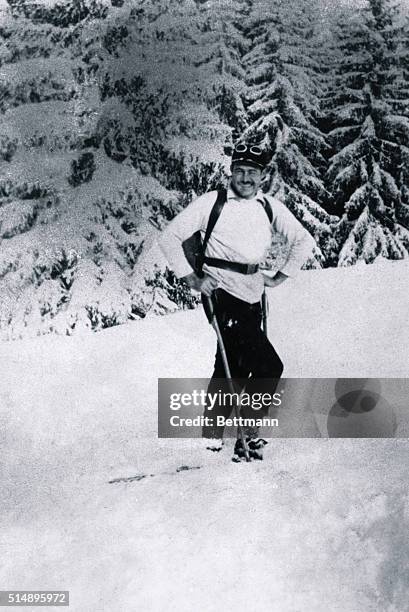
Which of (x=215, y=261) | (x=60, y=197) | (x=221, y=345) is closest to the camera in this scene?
(x=215, y=261)

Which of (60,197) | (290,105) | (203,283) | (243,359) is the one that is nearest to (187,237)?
(203,283)

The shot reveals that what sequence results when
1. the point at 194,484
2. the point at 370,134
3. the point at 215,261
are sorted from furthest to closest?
the point at 370,134 < the point at 215,261 < the point at 194,484

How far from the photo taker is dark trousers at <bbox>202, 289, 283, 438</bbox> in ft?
15.0

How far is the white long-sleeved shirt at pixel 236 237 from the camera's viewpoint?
4.49m

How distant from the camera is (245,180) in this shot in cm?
455

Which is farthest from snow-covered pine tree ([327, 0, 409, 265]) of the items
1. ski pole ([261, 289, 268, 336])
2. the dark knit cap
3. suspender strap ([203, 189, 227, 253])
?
suspender strap ([203, 189, 227, 253])

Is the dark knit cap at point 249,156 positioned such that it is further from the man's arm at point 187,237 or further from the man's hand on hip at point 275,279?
the man's hand on hip at point 275,279

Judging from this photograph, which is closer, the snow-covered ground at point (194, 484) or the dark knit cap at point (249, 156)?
the snow-covered ground at point (194, 484)

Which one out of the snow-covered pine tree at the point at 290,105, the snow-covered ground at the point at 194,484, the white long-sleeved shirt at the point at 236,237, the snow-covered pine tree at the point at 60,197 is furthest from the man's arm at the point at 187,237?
the snow-covered pine tree at the point at 60,197

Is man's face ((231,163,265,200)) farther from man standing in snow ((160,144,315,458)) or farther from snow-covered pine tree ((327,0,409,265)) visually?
snow-covered pine tree ((327,0,409,265))

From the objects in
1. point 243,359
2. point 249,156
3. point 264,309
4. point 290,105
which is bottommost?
point 243,359

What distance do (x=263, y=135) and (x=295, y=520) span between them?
2922 millimetres

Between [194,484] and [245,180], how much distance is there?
2.07 meters

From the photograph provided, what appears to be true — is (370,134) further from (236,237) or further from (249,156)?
(236,237)
